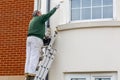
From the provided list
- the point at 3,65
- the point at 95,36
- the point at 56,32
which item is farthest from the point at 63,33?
the point at 3,65

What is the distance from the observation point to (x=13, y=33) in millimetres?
11211

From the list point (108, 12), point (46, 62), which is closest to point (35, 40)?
point (46, 62)

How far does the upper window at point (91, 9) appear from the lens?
9711mm

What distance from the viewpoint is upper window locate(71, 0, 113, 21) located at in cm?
971

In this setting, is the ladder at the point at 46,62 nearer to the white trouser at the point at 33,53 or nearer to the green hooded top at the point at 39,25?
the white trouser at the point at 33,53

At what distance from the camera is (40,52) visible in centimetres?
957

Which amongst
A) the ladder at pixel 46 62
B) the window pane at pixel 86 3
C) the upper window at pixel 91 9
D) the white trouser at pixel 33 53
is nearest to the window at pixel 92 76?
the ladder at pixel 46 62

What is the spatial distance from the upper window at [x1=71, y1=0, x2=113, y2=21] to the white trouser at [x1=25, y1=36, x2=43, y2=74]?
1.12m

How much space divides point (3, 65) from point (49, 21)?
1.93 m

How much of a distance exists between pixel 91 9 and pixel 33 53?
5.85 feet

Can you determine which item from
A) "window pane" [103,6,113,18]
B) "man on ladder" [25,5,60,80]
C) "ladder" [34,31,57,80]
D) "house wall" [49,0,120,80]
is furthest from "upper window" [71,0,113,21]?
"ladder" [34,31,57,80]

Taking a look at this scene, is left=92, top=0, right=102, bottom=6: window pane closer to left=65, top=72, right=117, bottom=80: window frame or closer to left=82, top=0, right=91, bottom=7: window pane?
left=82, top=0, right=91, bottom=7: window pane

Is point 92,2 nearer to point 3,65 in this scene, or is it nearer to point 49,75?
point 49,75

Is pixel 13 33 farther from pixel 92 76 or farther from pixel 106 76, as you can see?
pixel 106 76
